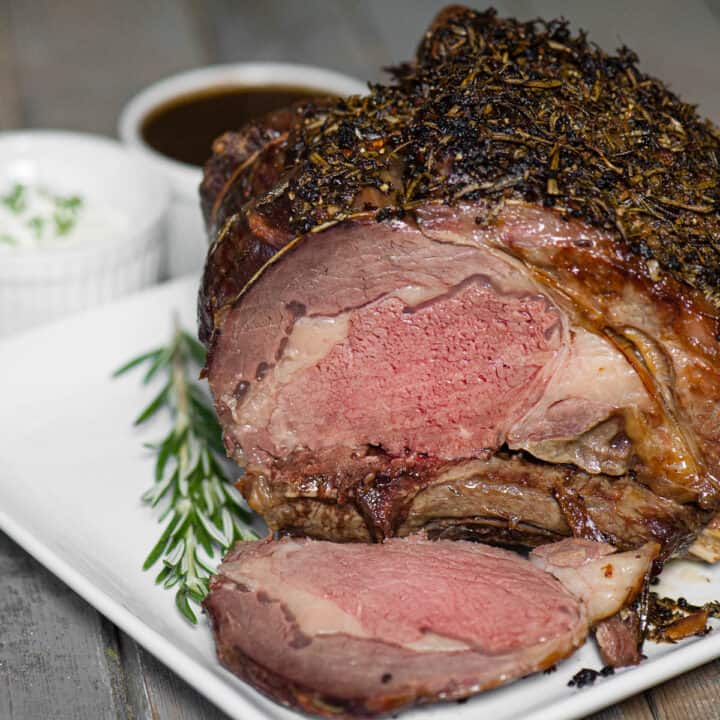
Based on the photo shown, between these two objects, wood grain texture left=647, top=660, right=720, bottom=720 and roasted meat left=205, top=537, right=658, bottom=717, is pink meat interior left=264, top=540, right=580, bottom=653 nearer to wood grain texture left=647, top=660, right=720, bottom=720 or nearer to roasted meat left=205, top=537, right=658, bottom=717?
roasted meat left=205, top=537, right=658, bottom=717

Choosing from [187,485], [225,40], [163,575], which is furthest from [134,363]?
[225,40]

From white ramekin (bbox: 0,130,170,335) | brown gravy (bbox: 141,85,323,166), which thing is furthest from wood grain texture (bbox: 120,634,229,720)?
brown gravy (bbox: 141,85,323,166)

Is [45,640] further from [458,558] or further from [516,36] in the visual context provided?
[516,36]

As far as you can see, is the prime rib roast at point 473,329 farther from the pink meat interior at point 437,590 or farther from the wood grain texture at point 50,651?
the wood grain texture at point 50,651

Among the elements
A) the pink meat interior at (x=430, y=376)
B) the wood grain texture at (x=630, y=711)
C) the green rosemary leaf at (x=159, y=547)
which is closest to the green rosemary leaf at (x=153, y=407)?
the green rosemary leaf at (x=159, y=547)

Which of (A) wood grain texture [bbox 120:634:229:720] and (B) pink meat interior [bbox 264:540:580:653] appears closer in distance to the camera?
(B) pink meat interior [bbox 264:540:580:653]

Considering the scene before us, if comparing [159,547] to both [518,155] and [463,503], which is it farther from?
[518,155]

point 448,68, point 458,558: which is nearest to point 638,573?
point 458,558

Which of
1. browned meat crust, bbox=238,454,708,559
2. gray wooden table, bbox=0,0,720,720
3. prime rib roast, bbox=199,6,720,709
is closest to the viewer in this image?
prime rib roast, bbox=199,6,720,709
